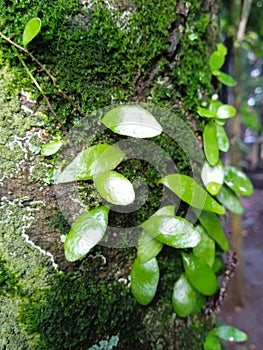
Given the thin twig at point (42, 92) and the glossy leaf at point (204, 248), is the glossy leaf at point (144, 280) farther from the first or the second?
the thin twig at point (42, 92)

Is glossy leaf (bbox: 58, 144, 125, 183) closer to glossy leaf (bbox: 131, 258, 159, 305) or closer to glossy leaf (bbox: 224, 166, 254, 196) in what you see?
glossy leaf (bbox: 131, 258, 159, 305)

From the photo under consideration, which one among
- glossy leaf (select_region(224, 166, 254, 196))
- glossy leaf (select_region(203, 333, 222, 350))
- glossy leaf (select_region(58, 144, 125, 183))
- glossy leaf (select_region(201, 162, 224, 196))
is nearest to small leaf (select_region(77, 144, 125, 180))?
glossy leaf (select_region(58, 144, 125, 183))

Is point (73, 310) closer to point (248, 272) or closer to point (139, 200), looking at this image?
point (139, 200)

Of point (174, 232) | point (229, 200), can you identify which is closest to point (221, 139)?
point (229, 200)

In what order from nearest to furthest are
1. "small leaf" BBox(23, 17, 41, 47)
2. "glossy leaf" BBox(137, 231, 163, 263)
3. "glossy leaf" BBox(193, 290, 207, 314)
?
1. "small leaf" BBox(23, 17, 41, 47)
2. "glossy leaf" BBox(137, 231, 163, 263)
3. "glossy leaf" BBox(193, 290, 207, 314)

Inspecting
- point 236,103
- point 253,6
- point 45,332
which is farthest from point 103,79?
point 253,6

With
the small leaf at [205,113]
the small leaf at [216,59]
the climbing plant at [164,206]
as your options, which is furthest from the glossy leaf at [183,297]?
the small leaf at [216,59]

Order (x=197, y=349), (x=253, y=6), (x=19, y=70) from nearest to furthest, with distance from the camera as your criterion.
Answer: (x=19, y=70), (x=197, y=349), (x=253, y=6)
